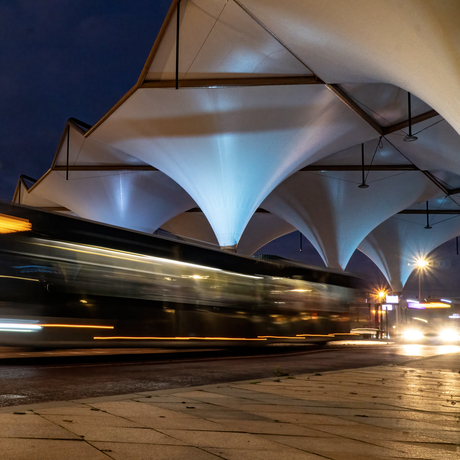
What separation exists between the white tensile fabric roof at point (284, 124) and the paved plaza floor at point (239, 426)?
570 centimetres

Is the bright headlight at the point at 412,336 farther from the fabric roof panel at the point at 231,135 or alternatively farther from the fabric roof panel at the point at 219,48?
the fabric roof panel at the point at 219,48

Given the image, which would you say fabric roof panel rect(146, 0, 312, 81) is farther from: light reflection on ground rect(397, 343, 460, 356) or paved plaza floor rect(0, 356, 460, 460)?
paved plaza floor rect(0, 356, 460, 460)

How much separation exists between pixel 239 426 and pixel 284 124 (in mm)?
17103

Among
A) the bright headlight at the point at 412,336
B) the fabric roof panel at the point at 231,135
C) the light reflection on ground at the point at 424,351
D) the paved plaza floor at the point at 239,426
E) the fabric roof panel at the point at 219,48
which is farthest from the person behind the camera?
the bright headlight at the point at 412,336

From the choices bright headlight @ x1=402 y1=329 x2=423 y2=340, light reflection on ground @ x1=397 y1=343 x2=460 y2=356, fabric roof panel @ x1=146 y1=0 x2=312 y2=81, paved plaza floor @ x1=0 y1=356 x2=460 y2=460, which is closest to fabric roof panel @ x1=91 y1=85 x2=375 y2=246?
fabric roof panel @ x1=146 y1=0 x2=312 y2=81

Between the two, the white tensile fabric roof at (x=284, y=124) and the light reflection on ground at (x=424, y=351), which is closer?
the white tensile fabric roof at (x=284, y=124)

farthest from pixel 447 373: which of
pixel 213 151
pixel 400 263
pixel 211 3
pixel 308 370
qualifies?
pixel 400 263

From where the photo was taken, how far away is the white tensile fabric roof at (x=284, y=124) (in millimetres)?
10664

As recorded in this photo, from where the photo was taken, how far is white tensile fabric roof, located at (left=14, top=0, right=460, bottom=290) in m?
10.7

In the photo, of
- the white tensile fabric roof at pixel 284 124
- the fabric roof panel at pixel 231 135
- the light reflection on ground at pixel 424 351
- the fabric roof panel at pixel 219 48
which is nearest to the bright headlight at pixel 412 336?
the white tensile fabric roof at pixel 284 124

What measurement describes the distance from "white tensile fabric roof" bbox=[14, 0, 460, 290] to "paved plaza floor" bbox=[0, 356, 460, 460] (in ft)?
18.7

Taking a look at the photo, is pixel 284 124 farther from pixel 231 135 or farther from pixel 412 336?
pixel 412 336

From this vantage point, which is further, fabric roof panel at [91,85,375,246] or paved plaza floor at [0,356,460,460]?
fabric roof panel at [91,85,375,246]

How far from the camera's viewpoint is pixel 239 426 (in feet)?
12.9
